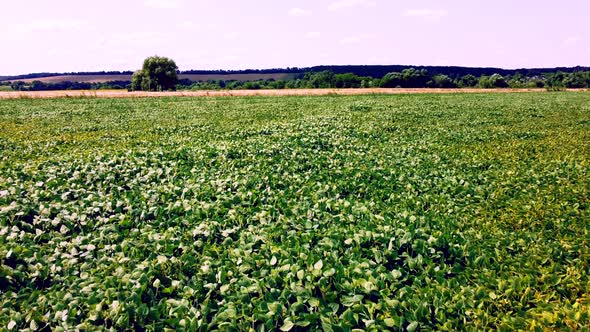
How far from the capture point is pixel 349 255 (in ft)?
19.7

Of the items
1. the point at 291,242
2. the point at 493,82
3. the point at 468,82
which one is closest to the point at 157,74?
the point at 468,82

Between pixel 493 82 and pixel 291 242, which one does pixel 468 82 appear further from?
pixel 291 242

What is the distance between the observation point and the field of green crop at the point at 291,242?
478 centimetres

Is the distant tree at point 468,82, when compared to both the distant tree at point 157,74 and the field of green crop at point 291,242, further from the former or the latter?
the field of green crop at point 291,242

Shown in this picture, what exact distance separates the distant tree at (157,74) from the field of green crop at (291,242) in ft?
361

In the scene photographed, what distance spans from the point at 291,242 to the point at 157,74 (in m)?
121

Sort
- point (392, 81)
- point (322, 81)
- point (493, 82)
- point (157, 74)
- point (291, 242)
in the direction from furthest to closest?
point (322, 81)
point (493, 82)
point (392, 81)
point (157, 74)
point (291, 242)

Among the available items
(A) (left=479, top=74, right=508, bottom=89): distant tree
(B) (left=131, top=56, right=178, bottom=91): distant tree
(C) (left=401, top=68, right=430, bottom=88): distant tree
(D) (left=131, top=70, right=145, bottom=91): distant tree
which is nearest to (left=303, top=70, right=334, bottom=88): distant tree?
(C) (left=401, top=68, right=430, bottom=88): distant tree

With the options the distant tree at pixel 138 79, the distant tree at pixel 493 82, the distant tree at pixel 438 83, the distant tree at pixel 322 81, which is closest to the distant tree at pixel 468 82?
the distant tree at pixel 493 82

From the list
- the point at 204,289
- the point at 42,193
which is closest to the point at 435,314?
the point at 204,289

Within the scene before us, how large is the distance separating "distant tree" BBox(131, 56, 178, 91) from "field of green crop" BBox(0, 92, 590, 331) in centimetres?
11007

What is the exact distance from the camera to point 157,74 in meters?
116

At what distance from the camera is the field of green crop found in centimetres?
478

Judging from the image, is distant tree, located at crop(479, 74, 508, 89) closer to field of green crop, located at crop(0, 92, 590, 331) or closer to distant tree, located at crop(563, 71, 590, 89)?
distant tree, located at crop(563, 71, 590, 89)
